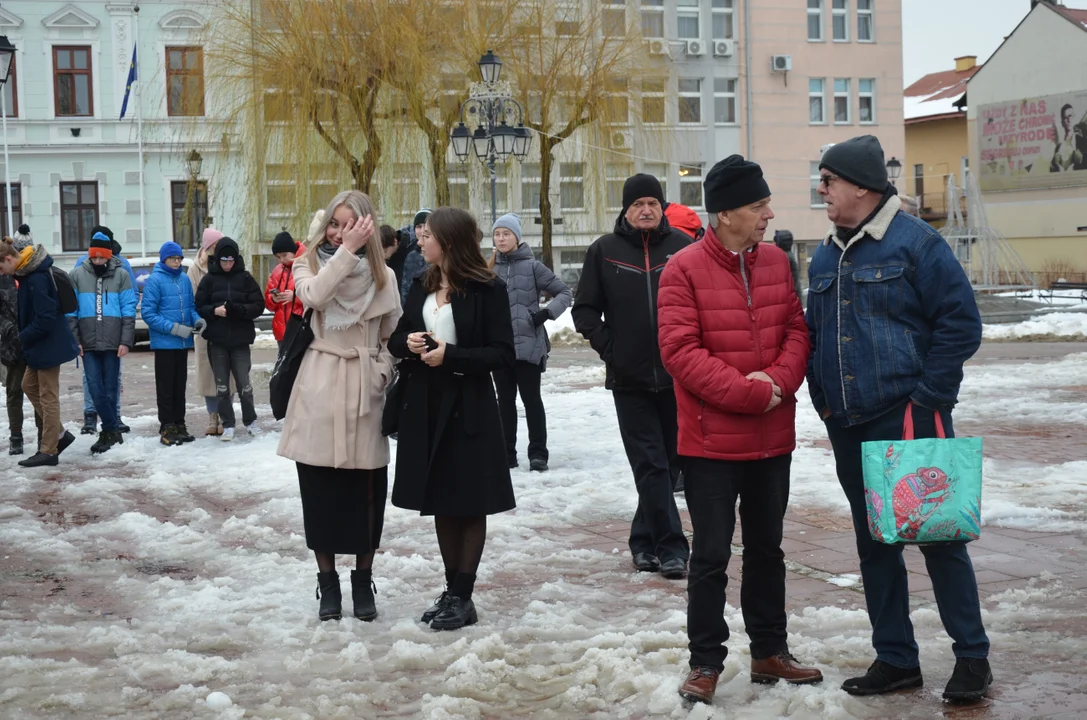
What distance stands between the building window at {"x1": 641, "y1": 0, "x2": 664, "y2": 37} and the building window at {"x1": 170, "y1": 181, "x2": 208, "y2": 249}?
1766cm

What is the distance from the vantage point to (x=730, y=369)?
4.80 metres

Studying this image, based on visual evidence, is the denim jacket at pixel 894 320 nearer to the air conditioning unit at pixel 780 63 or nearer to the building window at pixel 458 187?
the building window at pixel 458 187

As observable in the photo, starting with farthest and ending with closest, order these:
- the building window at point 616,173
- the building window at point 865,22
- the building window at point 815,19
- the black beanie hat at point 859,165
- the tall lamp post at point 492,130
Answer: the building window at point 865,22
the building window at point 815,19
the building window at point 616,173
the tall lamp post at point 492,130
the black beanie hat at point 859,165

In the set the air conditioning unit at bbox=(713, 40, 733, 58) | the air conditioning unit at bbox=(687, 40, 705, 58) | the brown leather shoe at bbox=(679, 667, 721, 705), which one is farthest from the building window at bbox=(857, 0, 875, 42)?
the brown leather shoe at bbox=(679, 667, 721, 705)

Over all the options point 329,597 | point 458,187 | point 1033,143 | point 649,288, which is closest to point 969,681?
point 329,597

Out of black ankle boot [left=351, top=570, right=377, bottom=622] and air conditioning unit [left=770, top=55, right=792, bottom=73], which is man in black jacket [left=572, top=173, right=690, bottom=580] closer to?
black ankle boot [left=351, top=570, right=377, bottom=622]

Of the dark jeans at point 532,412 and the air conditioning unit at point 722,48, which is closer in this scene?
the dark jeans at point 532,412

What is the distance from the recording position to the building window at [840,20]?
52688mm

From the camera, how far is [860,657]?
527 cm

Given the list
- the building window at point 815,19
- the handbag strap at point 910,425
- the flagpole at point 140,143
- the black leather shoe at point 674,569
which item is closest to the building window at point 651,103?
the flagpole at point 140,143

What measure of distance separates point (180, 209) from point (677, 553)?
1591 inches

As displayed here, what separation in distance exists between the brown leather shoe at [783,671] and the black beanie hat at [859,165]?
179cm

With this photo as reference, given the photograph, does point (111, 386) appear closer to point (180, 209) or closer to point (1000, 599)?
point (1000, 599)

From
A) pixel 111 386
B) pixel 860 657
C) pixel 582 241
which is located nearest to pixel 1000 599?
pixel 860 657
